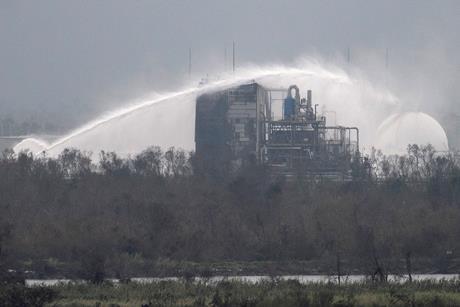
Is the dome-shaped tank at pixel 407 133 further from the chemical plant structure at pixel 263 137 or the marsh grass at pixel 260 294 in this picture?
the marsh grass at pixel 260 294

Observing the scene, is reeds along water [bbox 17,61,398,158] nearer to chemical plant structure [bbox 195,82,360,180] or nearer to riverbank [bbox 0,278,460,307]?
chemical plant structure [bbox 195,82,360,180]

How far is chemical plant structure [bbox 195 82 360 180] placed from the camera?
103062 mm

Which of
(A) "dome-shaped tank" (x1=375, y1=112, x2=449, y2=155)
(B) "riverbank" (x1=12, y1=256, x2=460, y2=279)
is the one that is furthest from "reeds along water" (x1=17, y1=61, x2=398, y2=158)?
(B) "riverbank" (x1=12, y1=256, x2=460, y2=279)

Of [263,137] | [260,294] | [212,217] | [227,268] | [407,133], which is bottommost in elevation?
[260,294]

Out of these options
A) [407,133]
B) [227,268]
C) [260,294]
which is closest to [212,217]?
[227,268]

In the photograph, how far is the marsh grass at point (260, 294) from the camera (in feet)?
155

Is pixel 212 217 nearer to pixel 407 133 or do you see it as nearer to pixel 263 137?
pixel 263 137

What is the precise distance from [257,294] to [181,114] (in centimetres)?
7834

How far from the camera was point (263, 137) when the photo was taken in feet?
345

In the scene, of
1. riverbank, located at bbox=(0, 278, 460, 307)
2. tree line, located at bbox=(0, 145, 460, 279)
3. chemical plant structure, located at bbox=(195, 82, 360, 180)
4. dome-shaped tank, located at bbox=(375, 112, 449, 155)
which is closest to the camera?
riverbank, located at bbox=(0, 278, 460, 307)

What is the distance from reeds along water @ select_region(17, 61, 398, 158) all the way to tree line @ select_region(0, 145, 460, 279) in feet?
43.8

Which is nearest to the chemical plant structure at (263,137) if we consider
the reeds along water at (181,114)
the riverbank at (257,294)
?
the reeds along water at (181,114)

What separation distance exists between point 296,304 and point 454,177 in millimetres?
47303

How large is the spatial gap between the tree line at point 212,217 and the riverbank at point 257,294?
498cm
